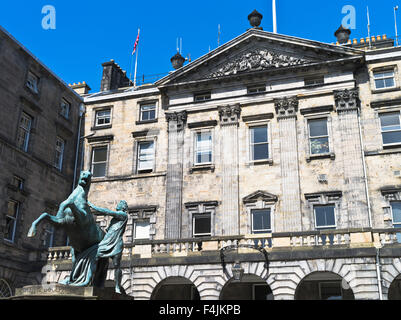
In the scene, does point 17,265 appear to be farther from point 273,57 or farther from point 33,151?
point 273,57

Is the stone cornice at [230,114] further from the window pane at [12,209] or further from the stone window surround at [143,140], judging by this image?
the window pane at [12,209]

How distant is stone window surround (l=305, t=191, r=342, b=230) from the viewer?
2710cm

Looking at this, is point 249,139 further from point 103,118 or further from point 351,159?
point 103,118

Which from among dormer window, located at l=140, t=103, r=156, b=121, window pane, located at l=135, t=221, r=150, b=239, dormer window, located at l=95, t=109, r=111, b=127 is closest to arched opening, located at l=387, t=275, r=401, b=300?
window pane, located at l=135, t=221, r=150, b=239

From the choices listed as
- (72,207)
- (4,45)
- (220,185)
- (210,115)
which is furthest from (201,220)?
(72,207)

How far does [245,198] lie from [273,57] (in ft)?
29.4

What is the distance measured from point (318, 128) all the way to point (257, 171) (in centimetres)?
437

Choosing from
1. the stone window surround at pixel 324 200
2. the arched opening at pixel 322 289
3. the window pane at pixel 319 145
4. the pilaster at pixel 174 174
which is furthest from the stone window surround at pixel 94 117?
the arched opening at pixel 322 289

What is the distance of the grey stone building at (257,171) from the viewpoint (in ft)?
76.8

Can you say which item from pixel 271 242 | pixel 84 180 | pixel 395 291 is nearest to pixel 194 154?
pixel 271 242

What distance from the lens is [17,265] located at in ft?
88.2

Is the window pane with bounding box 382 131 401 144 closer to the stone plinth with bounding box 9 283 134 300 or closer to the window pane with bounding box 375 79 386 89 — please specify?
the window pane with bounding box 375 79 386 89

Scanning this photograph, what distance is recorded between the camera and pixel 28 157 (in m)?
28.9

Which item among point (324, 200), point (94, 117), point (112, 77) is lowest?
point (324, 200)
